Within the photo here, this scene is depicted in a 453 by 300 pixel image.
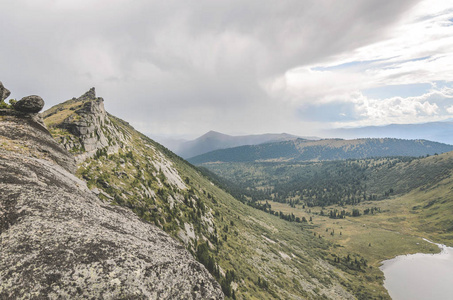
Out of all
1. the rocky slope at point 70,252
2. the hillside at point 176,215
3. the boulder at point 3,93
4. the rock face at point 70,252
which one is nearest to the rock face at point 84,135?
the hillside at point 176,215

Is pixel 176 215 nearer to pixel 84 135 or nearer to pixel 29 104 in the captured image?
pixel 84 135

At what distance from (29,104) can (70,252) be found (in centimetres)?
2907

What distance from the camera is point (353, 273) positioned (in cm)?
11906

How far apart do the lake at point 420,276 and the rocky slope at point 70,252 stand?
135 m

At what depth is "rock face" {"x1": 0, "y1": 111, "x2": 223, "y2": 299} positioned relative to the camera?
42.8ft

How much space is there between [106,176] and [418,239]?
815ft

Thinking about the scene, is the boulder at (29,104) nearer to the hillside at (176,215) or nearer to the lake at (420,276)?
the hillside at (176,215)

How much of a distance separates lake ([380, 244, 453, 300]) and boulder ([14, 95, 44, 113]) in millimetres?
154371

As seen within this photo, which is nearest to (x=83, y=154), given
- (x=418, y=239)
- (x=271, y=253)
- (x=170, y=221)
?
(x=170, y=221)

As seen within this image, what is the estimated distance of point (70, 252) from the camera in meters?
14.9

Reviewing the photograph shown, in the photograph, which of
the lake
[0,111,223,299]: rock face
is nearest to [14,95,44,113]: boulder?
[0,111,223,299]: rock face

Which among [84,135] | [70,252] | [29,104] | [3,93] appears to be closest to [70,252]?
[70,252]

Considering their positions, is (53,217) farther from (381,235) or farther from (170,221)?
(381,235)

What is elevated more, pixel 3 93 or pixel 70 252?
pixel 3 93
